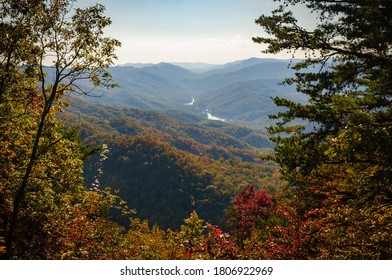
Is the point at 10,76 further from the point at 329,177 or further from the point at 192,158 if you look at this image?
the point at 192,158

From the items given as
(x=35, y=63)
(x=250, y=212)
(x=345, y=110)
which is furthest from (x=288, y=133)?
(x=250, y=212)

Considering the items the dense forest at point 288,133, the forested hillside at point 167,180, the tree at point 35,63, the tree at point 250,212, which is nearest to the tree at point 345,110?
the dense forest at point 288,133

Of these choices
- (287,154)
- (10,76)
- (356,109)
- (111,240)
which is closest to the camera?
(356,109)

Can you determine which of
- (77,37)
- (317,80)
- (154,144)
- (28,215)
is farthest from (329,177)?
(154,144)

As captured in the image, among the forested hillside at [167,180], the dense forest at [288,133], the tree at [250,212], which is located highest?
the dense forest at [288,133]

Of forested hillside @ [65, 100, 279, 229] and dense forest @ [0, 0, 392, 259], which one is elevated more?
dense forest @ [0, 0, 392, 259]

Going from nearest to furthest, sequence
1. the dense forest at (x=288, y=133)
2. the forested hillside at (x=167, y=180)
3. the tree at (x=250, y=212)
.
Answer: the dense forest at (x=288, y=133)
the tree at (x=250, y=212)
the forested hillside at (x=167, y=180)

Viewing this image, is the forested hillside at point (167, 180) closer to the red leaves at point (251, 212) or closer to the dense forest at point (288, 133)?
the red leaves at point (251, 212)

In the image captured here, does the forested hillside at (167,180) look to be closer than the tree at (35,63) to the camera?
No

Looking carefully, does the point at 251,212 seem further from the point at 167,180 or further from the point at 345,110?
the point at 167,180

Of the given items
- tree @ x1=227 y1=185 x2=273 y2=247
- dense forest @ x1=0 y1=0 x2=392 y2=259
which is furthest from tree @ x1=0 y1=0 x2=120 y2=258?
tree @ x1=227 y1=185 x2=273 y2=247

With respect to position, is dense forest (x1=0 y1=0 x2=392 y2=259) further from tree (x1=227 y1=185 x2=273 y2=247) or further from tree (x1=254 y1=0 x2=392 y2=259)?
tree (x1=227 y1=185 x2=273 y2=247)
